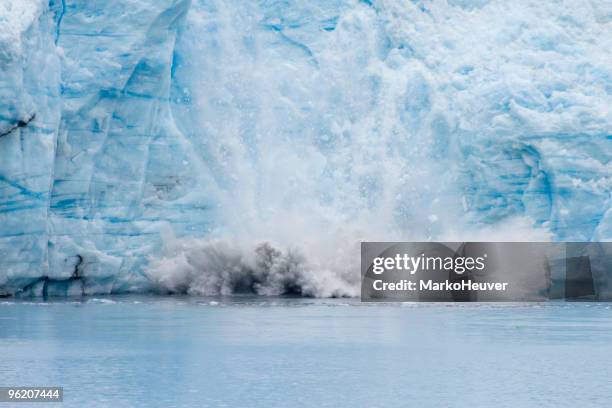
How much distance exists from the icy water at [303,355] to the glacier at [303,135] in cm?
165

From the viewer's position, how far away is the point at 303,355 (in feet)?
29.5

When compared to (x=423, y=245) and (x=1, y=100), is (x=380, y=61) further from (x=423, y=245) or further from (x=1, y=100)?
(x=1, y=100)

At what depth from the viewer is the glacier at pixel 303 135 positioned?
14047 millimetres

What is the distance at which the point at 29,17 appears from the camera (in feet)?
42.8

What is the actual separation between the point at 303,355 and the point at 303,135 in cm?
729

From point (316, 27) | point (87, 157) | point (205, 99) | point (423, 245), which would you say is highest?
point (316, 27)

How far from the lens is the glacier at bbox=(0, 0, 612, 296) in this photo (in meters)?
14.0

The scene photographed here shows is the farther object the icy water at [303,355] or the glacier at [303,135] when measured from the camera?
the glacier at [303,135]

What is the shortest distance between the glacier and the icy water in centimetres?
165

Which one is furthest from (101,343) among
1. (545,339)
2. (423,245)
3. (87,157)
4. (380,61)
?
(380,61)

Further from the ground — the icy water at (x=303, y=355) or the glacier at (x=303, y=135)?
the glacier at (x=303, y=135)

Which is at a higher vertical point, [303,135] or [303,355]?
[303,135]

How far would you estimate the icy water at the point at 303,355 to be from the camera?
283 inches

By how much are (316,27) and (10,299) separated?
5999 mm
